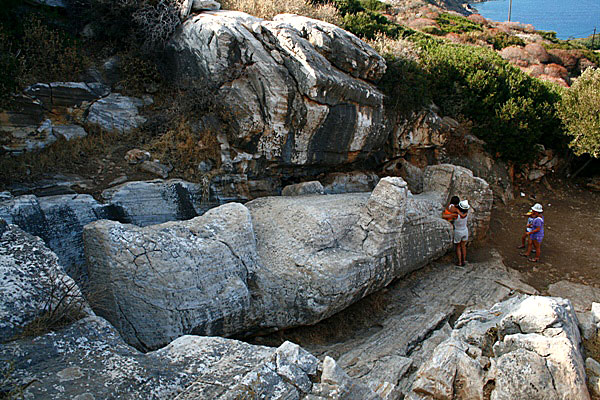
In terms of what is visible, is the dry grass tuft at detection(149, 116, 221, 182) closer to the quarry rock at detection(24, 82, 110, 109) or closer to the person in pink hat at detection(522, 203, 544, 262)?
the quarry rock at detection(24, 82, 110, 109)

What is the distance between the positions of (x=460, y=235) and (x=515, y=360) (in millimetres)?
4197

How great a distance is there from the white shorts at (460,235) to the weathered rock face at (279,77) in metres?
2.89

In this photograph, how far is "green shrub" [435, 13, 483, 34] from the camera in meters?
23.3

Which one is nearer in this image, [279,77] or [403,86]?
[279,77]

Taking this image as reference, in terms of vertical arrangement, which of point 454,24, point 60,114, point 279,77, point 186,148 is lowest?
point 186,148

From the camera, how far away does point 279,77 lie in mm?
7039

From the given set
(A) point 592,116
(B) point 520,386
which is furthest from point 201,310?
(A) point 592,116

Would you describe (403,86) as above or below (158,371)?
above

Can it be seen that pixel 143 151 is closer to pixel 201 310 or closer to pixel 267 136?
pixel 267 136

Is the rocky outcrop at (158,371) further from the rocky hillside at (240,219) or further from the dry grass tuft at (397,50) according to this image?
the dry grass tuft at (397,50)

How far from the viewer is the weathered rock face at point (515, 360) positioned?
3516mm

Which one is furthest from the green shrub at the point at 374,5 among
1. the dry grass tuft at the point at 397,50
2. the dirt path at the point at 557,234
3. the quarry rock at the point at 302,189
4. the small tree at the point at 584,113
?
the quarry rock at the point at 302,189

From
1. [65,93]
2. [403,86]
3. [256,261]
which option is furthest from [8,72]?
[403,86]

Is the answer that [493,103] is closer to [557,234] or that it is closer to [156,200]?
[557,234]
